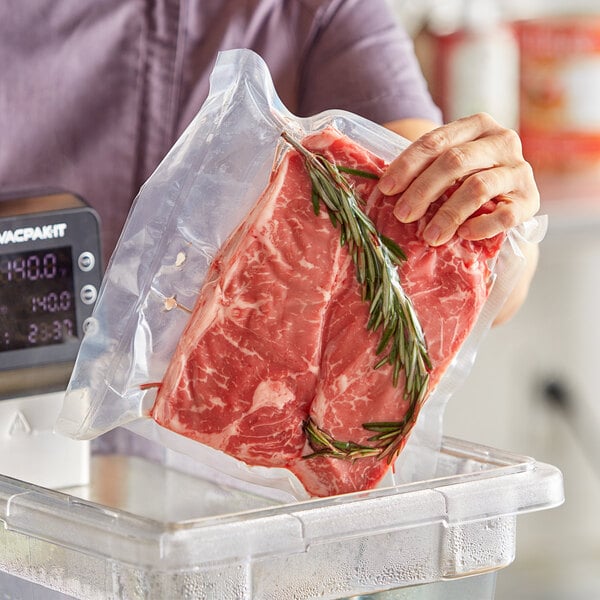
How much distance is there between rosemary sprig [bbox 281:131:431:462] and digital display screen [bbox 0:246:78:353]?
167mm

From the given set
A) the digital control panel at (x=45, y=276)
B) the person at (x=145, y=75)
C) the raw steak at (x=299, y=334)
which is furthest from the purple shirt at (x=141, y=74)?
the raw steak at (x=299, y=334)

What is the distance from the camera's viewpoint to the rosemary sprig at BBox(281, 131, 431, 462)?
576 mm

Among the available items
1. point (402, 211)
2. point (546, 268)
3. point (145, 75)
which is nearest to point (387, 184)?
point (402, 211)

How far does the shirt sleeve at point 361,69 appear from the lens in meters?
0.99

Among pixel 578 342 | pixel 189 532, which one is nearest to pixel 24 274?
pixel 189 532

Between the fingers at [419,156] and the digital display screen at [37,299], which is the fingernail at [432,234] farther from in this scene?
the digital display screen at [37,299]

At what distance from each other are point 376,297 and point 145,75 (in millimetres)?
456

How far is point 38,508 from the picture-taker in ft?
1.71

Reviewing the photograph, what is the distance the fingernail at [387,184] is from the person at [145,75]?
35 cm

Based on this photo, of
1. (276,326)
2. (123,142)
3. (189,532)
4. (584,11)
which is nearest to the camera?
(189,532)

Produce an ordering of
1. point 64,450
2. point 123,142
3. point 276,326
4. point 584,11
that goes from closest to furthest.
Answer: point 276,326 < point 64,450 < point 123,142 < point 584,11

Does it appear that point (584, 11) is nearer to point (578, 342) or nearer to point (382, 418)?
point (578, 342)

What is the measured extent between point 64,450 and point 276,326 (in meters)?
0.21

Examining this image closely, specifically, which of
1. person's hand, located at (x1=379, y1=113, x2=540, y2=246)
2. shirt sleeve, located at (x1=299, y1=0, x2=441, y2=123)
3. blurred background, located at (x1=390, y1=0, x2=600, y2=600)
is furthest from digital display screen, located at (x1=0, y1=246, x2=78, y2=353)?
blurred background, located at (x1=390, y1=0, x2=600, y2=600)
